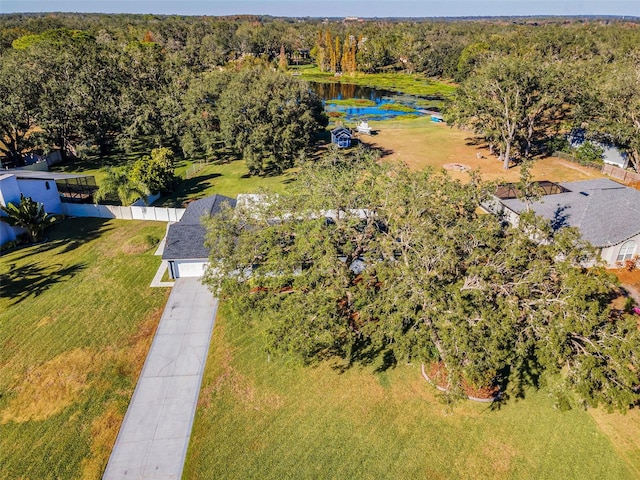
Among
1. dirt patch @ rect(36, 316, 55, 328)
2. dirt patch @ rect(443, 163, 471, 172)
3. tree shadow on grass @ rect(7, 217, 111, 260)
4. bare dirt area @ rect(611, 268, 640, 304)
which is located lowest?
dirt patch @ rect(36, 316, 55, 328)

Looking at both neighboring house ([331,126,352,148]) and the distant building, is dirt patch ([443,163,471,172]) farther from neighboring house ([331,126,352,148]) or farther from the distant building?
the distant building

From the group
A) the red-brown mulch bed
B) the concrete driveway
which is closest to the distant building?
the concrete driveway

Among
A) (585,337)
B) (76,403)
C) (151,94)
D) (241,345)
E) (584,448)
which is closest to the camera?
(585,337)

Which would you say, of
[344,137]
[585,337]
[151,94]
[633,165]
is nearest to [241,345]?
[585,337]

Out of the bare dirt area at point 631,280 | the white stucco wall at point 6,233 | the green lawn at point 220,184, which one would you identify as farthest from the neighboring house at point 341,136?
the white stucco wall at point 6,233

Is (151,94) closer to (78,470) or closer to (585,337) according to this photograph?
(78,470)

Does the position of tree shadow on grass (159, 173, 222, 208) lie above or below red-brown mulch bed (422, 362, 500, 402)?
above

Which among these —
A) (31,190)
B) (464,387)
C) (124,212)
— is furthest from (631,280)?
(31,190)

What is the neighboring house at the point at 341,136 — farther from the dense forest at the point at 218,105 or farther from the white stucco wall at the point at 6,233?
the white stucco wall at the point at 6,233
